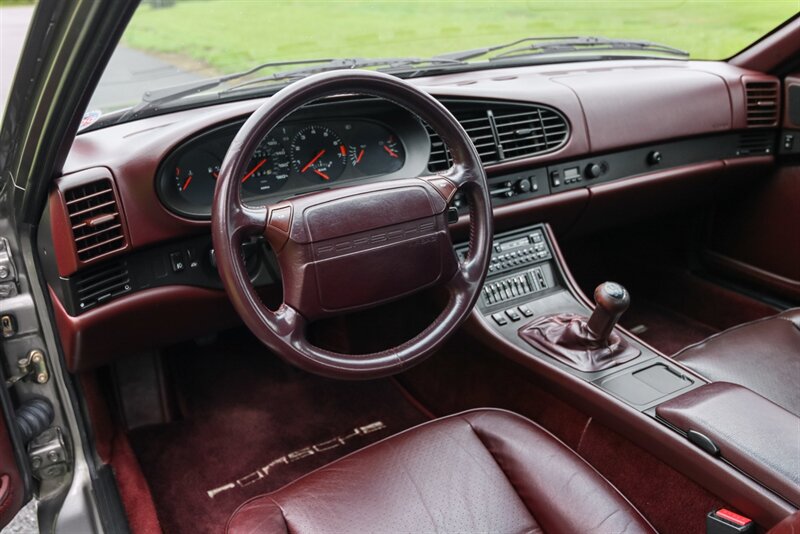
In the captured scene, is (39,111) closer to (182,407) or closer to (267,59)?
(267,59)

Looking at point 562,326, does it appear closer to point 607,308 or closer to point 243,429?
point 607,308

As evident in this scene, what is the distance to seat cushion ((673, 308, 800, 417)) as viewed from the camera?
1.78 metres

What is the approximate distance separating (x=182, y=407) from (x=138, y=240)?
93 centimetres

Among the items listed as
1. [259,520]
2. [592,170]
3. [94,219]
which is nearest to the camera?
[259,520]

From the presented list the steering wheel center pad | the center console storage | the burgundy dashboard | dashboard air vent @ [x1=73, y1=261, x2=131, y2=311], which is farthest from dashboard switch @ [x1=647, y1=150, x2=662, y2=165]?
dashboard air vent @ [x1=73, y1=261, x2=131, y2=311]

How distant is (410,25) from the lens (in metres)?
2.17

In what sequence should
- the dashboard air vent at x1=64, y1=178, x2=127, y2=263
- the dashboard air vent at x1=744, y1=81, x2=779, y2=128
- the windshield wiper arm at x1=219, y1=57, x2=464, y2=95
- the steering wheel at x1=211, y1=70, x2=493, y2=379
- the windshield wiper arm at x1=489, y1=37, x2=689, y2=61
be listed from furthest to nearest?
the dashboard air vent at x1=744, y1=81, x2=779, y2=128, the windshield wiper arm at x1=489, y1=37, x2=689, y2=61, the windshield wiper arm at x1=219, y1=57, x2=464, y2=95, the dashboard air vent at x1=64, y1=178, x2=127, y2=263, the steering wheel at x1=211, y1=70, x2=493, y2=379

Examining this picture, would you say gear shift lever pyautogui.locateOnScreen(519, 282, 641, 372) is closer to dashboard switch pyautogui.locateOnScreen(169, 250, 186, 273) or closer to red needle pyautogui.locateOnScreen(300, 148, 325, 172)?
red needle pyautogui.locateOnScreen(300, 148, 325, 172)

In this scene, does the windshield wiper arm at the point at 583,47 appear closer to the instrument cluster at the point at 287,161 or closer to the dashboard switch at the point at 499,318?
the instrument cluster at the point at 287,161

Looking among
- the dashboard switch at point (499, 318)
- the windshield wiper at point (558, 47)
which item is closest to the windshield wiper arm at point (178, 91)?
the windshield wiper at point (558, 47)

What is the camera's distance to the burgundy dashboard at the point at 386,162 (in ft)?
5.19

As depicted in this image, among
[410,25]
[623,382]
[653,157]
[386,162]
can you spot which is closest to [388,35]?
[410,25]

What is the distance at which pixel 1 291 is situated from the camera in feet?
5.21

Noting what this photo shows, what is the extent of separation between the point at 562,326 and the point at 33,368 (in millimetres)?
1296
